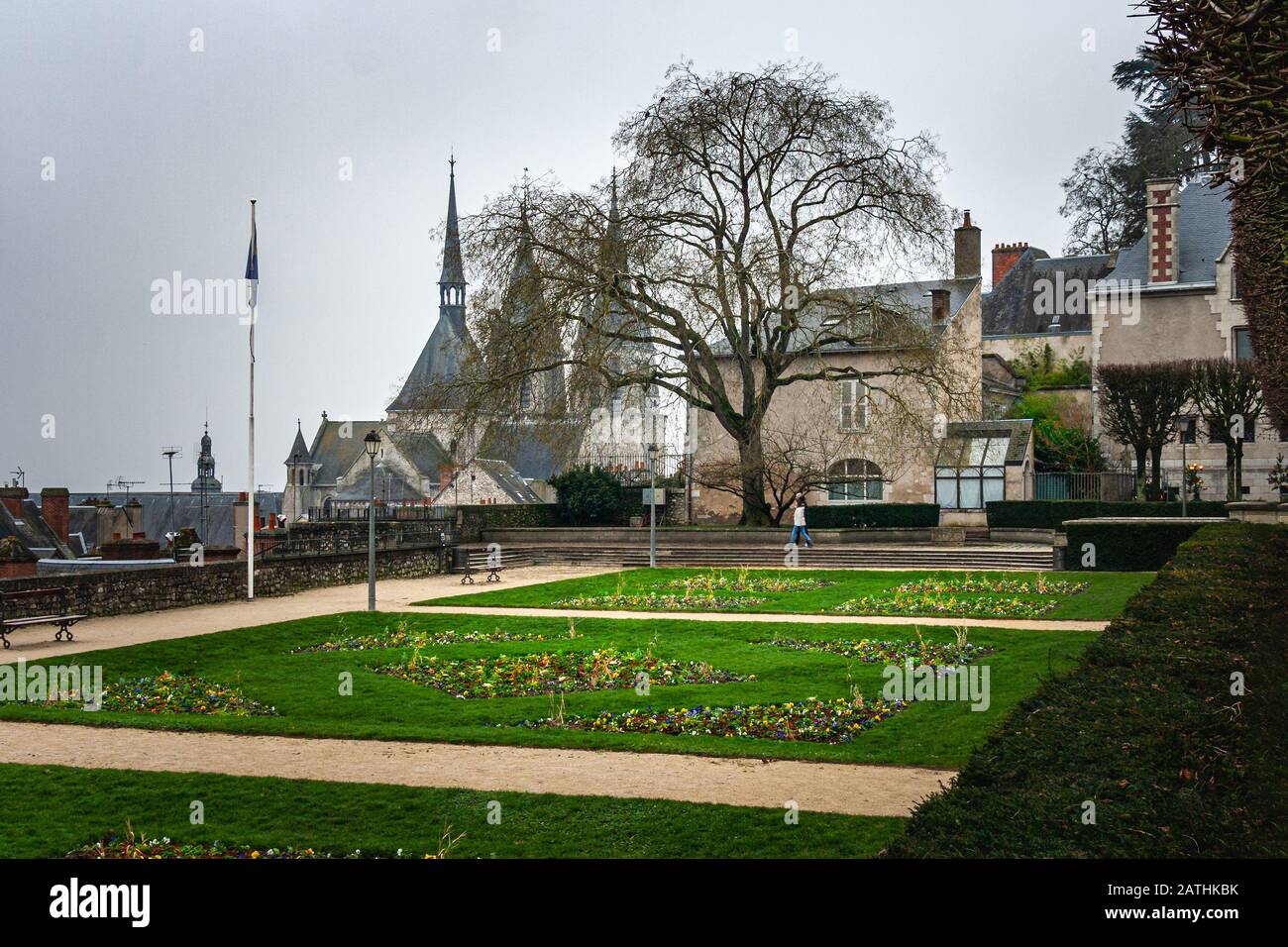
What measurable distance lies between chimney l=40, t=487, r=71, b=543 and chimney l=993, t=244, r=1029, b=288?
155 ft

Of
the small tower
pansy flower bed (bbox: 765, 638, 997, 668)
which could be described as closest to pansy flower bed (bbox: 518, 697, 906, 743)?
pansy flower bed (bbox: 765, 638, 997, 668)

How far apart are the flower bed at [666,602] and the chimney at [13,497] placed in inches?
852

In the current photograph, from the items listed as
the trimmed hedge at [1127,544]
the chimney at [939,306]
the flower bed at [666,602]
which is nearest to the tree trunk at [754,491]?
the trimmed hedge at [1127,544]

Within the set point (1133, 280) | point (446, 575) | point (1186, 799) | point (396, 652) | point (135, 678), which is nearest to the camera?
point (1186, 799)

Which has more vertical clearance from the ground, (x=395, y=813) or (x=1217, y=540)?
(x=1217, y=540)

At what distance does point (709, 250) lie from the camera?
37250mm

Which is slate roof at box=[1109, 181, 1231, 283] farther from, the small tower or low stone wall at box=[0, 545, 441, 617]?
the small tower

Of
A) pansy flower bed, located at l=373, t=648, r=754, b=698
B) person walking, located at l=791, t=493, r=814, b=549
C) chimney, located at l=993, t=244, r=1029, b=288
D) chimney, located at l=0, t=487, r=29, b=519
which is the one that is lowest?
pansy flower bed, located at l=373, t=648, r=754, b=698

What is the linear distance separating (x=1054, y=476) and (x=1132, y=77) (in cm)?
2557

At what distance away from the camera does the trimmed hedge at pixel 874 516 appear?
1548 inches

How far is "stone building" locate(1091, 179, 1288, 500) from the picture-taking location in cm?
4469

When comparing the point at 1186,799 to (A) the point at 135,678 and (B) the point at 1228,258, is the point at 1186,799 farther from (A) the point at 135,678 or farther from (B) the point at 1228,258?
(B) the point at 1228,258
